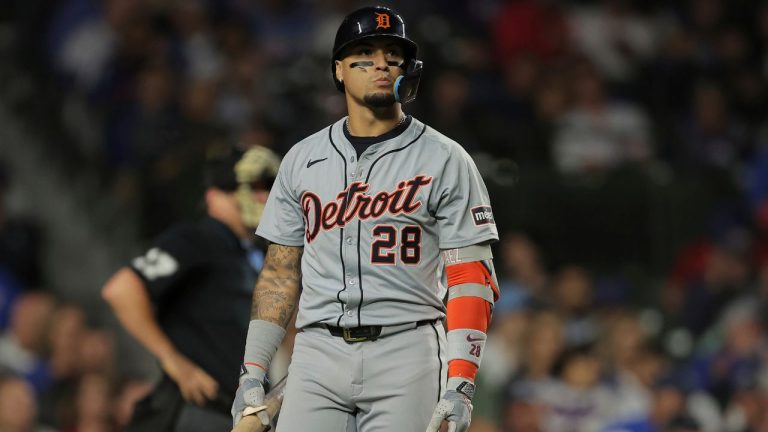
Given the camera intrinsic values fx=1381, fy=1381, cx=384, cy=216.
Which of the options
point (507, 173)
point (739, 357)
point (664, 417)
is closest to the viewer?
point (664, 417)

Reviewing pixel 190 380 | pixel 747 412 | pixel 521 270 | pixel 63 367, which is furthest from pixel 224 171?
pixel 747 412

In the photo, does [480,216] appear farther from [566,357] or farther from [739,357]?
[739,357]

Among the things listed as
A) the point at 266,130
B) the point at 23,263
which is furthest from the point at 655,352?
the point at 23,263

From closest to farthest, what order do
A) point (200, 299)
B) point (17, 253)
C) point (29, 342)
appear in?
point (200, 299), point (29, 342), point (17, 253)

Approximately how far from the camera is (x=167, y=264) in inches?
218

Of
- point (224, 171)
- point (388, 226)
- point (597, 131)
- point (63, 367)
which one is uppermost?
point (597, 131)

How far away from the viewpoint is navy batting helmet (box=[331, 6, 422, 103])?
4.29 meters

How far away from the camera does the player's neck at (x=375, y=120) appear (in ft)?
14.4

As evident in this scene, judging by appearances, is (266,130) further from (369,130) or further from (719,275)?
(369,130)

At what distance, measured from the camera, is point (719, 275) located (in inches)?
393

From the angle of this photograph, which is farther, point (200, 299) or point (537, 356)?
point (537, 356)

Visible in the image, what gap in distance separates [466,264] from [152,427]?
197 centimetres

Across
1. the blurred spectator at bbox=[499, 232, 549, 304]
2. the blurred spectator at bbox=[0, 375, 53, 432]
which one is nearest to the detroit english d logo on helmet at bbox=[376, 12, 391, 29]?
the blurred spectator at bbox=[0, 375, 53, 432]

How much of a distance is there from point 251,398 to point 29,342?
520 cm
